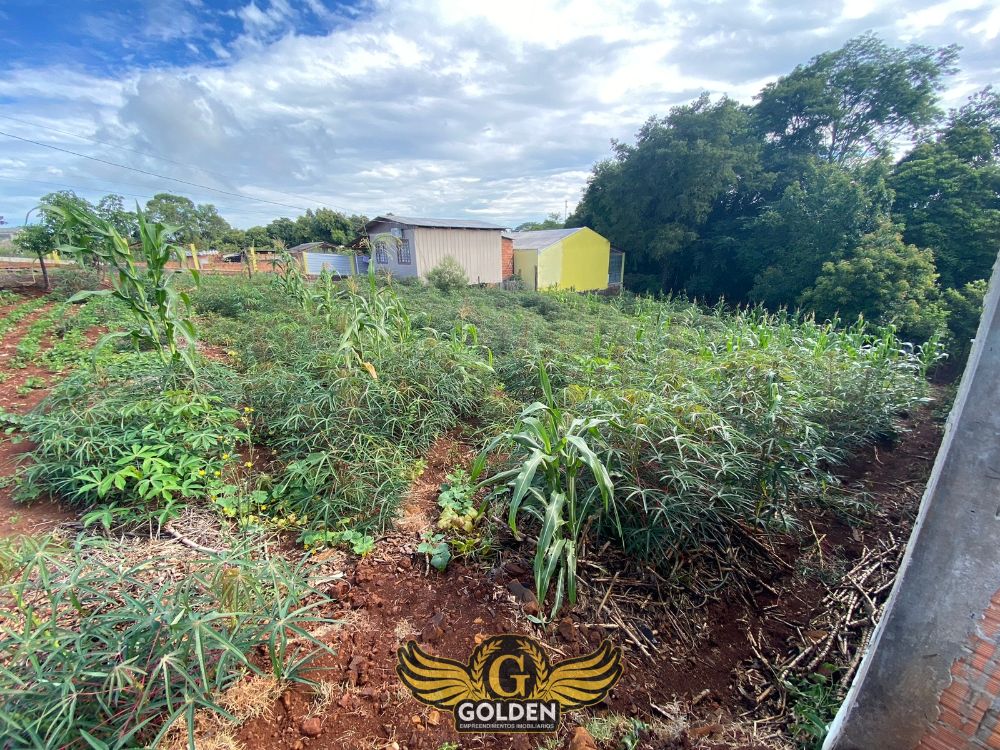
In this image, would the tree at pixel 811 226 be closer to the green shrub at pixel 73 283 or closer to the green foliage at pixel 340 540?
the green foliage at pixel 340 540

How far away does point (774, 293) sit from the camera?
38.4 ft

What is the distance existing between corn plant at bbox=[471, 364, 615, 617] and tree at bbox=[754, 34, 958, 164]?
18.3 meters

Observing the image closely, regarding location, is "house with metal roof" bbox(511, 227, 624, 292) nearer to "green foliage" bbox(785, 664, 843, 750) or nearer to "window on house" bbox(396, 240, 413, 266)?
"window on house" bbox(396, 240, 413, 266)

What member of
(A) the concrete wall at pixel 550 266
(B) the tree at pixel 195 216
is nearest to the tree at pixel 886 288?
(A) the concrete wall at pixel 550 266

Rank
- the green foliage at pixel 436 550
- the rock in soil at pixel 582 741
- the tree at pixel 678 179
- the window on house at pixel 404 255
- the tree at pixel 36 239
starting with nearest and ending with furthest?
the rock in soil at pixel 582 741 → the green foliage at pixel 436 550 → the tree at pixel 36 239 → the window on house at pixel 404 255 → the tree at pixel 678 179

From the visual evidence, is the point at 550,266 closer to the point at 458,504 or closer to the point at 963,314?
the point at 963,314

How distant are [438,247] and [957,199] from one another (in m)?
→ 13.7

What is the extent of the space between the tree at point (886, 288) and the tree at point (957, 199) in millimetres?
2502

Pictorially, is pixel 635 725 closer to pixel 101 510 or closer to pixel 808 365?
pixel 101 510

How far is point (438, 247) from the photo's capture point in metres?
12.5

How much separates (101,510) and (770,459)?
311 cm

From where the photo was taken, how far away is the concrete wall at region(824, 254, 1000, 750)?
860 mm

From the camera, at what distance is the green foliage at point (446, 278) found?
11102 millimetres

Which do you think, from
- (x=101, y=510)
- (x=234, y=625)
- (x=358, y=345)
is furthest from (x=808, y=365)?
(x=101, y=510)
